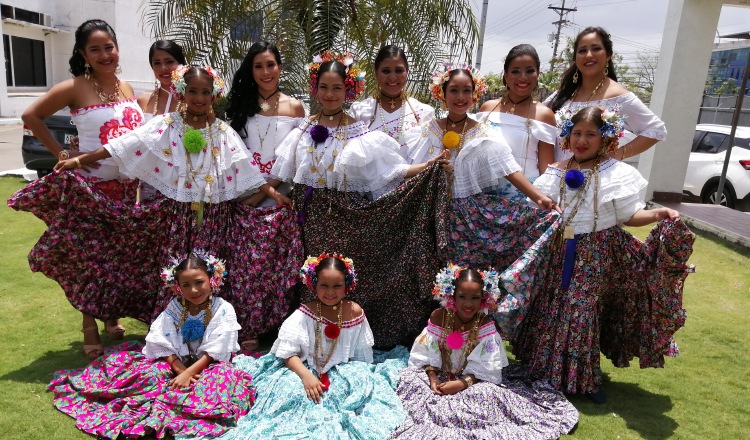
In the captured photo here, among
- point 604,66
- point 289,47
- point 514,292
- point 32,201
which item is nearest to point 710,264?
point 604,66

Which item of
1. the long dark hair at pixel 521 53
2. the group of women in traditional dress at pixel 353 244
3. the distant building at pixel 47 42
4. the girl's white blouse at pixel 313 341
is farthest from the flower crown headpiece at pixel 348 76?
the distant building at pixel 47 42

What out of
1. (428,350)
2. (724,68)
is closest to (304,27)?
(428,350)

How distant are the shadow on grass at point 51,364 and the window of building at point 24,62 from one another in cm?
1987

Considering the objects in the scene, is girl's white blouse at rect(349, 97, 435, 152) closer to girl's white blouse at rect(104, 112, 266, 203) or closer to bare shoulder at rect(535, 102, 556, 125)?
bare shoulder at rect(535, 102, 556, 125)

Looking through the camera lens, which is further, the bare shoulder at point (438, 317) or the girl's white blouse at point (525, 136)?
the girl's white blouse at point (525, 136)

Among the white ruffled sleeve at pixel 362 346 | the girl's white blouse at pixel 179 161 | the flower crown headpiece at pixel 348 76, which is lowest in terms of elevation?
the white ruffled sleeve at pixel 362 346

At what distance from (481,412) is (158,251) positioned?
2.55m

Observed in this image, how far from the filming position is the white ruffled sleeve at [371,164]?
3.89m

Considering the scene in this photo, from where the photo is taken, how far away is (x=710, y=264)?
7.20m

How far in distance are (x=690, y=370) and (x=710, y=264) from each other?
3.42 meters

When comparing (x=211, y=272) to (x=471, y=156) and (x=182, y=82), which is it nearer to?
(x=182, y=82)

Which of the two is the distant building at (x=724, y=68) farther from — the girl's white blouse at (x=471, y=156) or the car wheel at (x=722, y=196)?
the girl's white blouse at (x=471, y=156)

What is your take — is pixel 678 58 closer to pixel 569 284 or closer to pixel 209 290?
pixel 569 284

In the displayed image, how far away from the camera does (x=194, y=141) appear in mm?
3912
